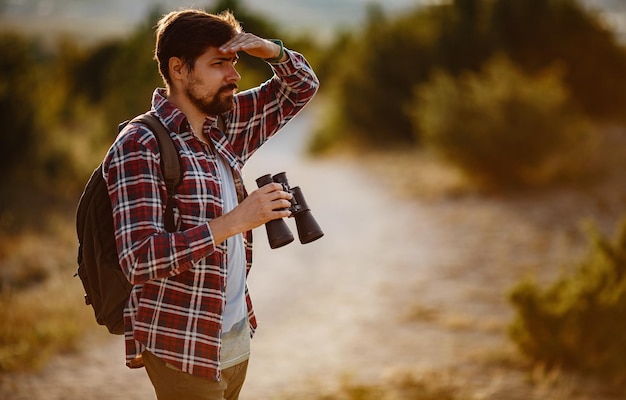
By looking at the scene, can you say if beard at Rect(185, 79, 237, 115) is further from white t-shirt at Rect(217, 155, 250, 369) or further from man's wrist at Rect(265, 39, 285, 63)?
man's wrist at Rect(265, 39, 285, 63)

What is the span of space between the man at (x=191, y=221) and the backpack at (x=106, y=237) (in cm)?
3

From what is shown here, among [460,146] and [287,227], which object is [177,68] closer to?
[287,227]

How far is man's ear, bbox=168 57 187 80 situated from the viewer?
2.11 metres

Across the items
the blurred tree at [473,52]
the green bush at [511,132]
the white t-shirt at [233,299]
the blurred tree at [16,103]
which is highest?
the blurred tree at [473,52]

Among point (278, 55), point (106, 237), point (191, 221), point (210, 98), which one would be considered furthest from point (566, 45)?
point (106, 237)

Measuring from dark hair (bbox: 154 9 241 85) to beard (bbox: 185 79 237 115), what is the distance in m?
0.07

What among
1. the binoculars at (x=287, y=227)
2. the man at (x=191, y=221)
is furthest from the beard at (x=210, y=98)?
the binoculars at (x=287, y=227)

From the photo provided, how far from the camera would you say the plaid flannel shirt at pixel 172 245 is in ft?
6.23

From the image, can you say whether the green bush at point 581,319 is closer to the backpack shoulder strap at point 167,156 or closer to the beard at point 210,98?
the beard at point 210,98

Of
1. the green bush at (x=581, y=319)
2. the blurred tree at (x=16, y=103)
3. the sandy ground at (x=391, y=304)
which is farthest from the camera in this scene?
the blurred tree at (x=16, y=103)

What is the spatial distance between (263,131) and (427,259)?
573 centimetres

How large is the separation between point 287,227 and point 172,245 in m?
0.36

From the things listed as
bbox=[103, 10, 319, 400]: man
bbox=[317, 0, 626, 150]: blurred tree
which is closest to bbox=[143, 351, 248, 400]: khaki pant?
bbox=[103, 10, 319, 400]: man

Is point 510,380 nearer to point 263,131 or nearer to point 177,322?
point 263,131
